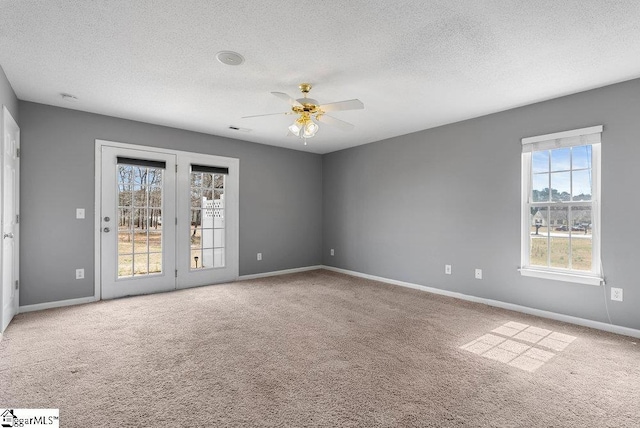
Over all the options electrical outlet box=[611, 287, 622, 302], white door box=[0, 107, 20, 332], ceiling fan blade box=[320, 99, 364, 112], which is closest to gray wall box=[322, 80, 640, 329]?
electrical outlet box=[611, 287, 622, 302]

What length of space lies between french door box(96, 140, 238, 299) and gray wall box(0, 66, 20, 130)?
2.89ft

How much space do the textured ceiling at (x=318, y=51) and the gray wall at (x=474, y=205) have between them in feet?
1.20

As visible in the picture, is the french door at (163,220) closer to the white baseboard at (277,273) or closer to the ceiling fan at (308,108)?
the white baseboard at (277,273)

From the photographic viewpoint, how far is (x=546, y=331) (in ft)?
10.6

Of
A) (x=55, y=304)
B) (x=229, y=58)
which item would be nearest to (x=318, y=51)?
(x=229, y=58)

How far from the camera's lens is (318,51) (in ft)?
8.51

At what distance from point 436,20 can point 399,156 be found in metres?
3.23

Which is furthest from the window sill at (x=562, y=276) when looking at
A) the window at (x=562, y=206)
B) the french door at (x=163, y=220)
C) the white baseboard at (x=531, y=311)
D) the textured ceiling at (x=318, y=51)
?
the french door at (x=163, y=220)

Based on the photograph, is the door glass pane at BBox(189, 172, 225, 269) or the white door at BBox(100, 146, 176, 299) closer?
the white door at BBox(100, 146, 176, 299)

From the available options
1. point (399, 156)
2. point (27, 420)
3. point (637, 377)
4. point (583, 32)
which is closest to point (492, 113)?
point (399, 156)

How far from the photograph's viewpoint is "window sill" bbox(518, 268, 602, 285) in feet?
11.0

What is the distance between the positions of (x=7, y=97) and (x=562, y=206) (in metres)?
6.01

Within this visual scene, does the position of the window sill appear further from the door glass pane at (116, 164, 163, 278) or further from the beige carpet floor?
the door glass pane at (116, 164, 163, 278)

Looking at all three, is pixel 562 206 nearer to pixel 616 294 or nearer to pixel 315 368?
pixel 616 294
